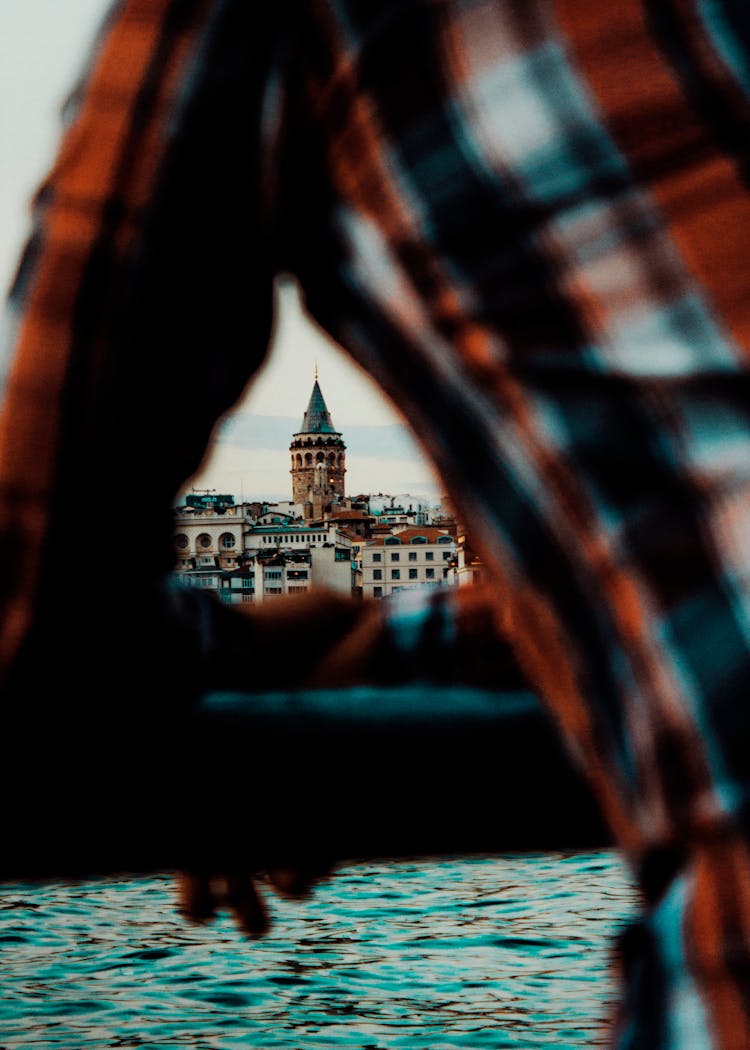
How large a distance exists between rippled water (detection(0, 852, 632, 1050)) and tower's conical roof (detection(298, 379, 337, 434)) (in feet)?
207

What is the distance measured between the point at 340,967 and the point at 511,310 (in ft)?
39.2

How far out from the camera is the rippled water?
9219 millimetres

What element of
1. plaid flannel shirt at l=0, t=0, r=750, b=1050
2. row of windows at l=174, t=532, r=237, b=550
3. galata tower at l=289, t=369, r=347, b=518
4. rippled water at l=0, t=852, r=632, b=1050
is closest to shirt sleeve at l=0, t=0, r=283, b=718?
plaid flannel shirt at l=0, t=0, r=750, b=1050

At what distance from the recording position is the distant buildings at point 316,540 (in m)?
63.3

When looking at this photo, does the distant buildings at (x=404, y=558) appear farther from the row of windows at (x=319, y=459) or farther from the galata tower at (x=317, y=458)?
the row of windows at (x=319, y=459)

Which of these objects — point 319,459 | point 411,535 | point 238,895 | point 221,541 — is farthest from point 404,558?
point 238,895

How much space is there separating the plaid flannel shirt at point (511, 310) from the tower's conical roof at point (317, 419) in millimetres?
77420

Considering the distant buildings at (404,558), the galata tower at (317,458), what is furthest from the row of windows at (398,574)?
the galata tower at (317,458)

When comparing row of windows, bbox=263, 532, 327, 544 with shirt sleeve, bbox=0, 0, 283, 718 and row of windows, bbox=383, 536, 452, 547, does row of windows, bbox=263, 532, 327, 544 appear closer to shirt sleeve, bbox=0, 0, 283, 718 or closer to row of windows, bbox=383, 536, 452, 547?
row of windows, bbox=383, 536, 452, 547

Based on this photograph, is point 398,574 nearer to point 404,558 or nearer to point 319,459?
point 404,558

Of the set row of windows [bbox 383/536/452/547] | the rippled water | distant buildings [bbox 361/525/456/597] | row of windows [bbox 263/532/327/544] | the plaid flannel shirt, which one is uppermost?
row of windows [bbox 263/532/327/544]

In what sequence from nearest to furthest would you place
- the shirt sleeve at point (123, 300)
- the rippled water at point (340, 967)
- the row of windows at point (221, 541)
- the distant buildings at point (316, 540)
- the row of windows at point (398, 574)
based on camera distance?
1. the shirt sleeve at point (123, 300)
2. the rippled water at point (340, 967)
3. the distant buildings at point (316, 540)
4. the row of windows at point (398, 574)
5. the row of windows at point (221, 541)

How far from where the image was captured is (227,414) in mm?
672

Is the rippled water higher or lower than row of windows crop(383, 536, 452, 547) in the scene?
lower
